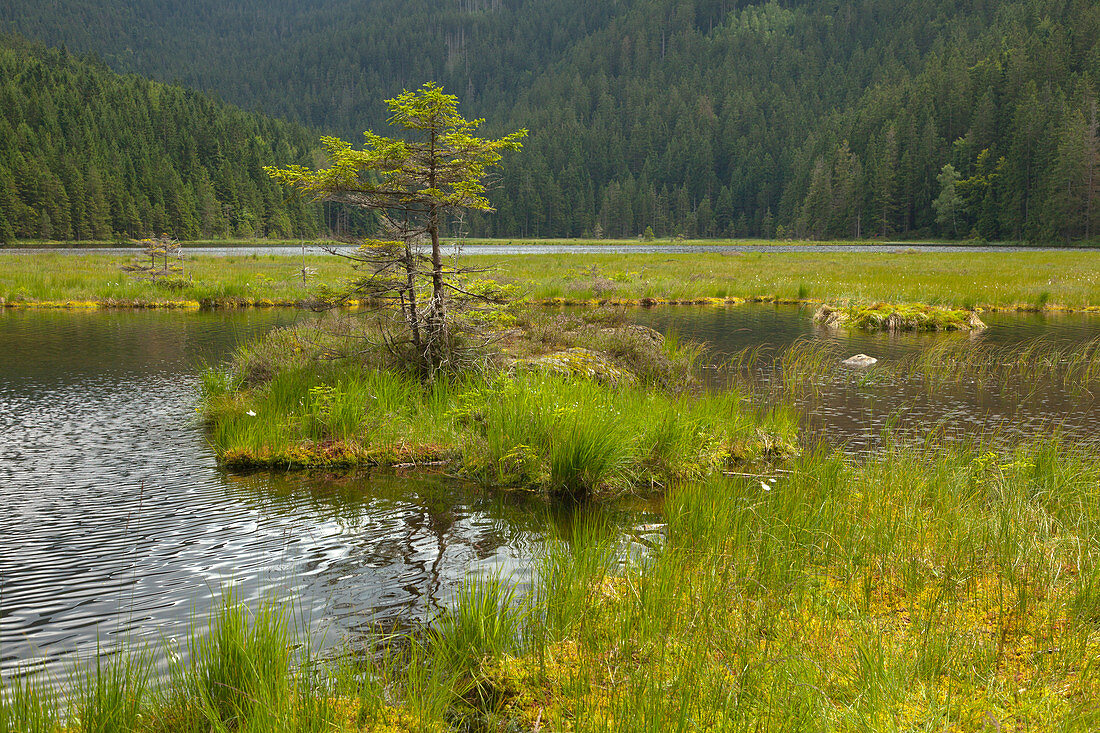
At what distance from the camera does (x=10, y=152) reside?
112 metres

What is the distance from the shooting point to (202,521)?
7.24 metres

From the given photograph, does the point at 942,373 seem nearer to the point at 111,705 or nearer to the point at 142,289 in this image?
the point at 111,705

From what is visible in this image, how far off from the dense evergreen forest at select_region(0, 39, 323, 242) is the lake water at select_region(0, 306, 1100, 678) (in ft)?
391

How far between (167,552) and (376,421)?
3.87 m

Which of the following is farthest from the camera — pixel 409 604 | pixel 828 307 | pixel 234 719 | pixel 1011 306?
pixel 1011 306

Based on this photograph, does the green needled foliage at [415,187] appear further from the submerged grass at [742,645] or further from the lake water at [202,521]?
the submerged grass at [742,645]

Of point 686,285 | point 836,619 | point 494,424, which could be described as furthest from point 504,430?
point 686,285

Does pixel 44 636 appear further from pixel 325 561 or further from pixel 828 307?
pixel 828 307

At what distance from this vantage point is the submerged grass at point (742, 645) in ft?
11.4

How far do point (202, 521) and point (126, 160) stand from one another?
147610 millimetres

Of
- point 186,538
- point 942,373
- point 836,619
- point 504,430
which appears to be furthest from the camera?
point 942,373

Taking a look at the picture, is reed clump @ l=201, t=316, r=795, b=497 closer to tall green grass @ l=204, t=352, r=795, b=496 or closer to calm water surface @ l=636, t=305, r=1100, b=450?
tall green grass @ l=204, t=352, r=795, b=496

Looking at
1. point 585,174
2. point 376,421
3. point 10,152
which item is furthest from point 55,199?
point 376,421

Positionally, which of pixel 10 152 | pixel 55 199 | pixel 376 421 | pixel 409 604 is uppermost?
pixel 10 152
